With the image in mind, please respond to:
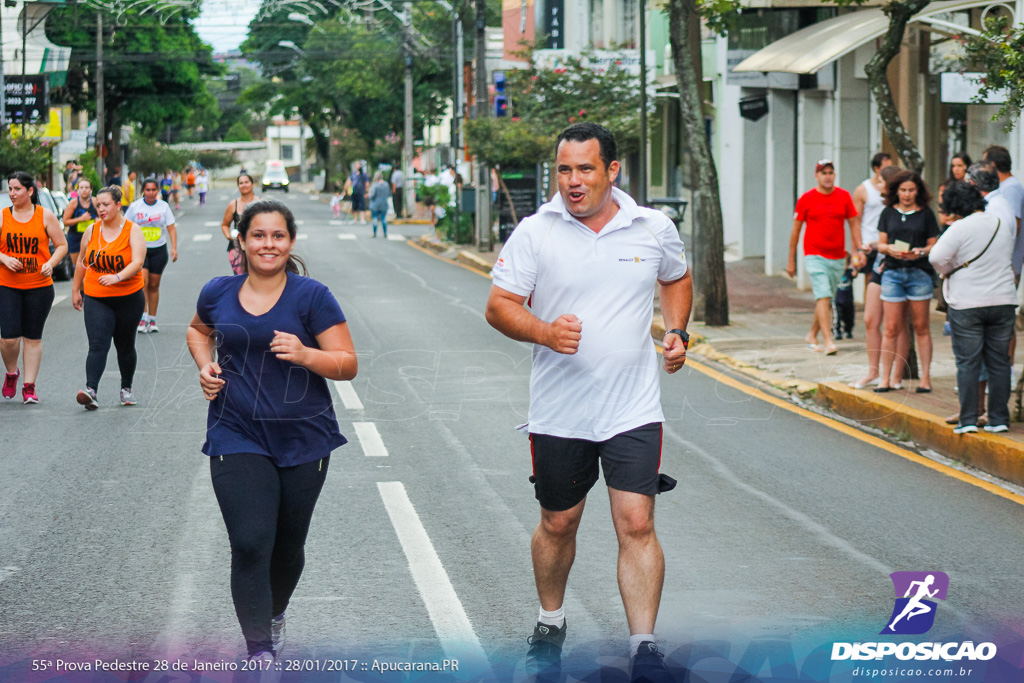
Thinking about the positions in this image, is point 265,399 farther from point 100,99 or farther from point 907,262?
point 100,99

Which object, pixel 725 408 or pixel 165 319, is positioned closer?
pixel 725 408

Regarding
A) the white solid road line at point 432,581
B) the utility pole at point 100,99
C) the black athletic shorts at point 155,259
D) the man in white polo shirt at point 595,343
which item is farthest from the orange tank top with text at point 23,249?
the utility pole at point 100,99

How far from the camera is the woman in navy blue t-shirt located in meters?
4.66

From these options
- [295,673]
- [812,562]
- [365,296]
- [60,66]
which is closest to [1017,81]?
[812,562]

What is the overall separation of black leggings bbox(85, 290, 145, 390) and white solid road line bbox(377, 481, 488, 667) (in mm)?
3646

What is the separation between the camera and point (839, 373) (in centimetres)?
1242

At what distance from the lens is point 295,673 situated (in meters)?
5.04

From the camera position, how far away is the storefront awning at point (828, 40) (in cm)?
1554

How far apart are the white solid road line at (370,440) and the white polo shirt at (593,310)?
4.45m

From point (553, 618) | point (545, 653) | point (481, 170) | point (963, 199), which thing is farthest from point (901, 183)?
point (481, 170)

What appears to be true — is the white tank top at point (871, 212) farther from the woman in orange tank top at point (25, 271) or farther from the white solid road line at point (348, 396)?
the woman in orange tank top at point (25, 271)

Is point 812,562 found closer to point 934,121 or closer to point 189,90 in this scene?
point 934,121

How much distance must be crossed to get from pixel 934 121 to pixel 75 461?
13667mm

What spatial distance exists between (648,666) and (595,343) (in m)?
1.12
